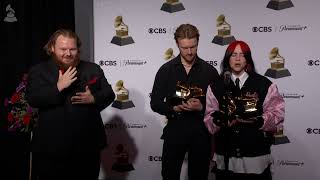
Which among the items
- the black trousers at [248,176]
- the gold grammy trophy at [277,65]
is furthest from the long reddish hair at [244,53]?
the gold grammy trophy at [277,65]

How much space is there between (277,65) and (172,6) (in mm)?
1136

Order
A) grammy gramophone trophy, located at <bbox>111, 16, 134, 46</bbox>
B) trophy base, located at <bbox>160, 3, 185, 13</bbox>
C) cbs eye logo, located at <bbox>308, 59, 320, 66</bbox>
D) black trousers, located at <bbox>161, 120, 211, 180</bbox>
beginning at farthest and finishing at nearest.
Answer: grammy gramophone trophy, located at <bbox>111, 16, 134, 46</bbox> → trophy base, located at <bbox>160, 3, 185, 13</bbox> → cbs eye logo, located at <bbox>308, 59, 320, 66</bbox> → black trousers, located at <bbox>161, 120, 211, 180</bbox>

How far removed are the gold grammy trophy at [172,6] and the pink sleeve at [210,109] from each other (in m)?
1.46

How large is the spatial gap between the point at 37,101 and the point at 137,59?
1.62 metres

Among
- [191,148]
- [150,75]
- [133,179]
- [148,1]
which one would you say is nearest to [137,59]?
[150,75]

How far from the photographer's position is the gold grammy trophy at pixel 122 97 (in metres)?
4.02

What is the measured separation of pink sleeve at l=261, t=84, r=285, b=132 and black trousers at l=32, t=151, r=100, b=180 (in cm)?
113

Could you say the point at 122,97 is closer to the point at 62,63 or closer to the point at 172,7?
the point at 172,7

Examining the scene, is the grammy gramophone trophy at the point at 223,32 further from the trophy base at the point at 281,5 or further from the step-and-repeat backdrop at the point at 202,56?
the trophy base at the point at 281,5

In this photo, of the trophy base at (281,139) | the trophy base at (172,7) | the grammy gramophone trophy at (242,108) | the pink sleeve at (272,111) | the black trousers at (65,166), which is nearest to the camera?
the grammy gramophone trophy at (242,108)

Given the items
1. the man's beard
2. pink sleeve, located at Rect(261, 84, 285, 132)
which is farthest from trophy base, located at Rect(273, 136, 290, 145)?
the man's beard

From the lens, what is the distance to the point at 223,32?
3.79m

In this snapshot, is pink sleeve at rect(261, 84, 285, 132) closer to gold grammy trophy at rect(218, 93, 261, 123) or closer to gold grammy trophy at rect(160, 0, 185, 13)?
gold grammy trophy at rect(218, 93, 261, 123)

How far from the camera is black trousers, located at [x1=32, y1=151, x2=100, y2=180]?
254 cm
